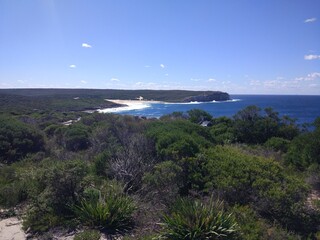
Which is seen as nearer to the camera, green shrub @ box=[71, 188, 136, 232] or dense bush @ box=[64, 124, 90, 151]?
green shrub @ box=[71, 188, 136, 232]

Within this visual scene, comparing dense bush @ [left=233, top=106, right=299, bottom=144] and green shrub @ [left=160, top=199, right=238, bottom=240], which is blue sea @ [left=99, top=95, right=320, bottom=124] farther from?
green shrub @ [left=160, top=199, right=238, bottom=240]

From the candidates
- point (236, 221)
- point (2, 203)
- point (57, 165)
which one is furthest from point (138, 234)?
point (2, 203)

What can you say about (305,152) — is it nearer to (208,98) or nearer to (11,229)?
(11,229)

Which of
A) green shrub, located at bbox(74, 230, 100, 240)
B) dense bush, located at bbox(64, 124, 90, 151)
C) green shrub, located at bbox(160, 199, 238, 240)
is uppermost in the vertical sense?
green shrub, located at bbox(160, 199, 238, 240)

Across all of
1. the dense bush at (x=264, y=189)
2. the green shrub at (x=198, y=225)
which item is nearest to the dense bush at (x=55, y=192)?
the green shrub at (x=198, y=225)

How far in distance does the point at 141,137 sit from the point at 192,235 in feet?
25.5

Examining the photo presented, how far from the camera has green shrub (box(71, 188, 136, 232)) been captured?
23.7ft

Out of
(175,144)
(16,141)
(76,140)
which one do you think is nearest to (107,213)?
(175,144)

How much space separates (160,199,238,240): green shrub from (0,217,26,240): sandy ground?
3.42 m

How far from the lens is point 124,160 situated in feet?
34.9

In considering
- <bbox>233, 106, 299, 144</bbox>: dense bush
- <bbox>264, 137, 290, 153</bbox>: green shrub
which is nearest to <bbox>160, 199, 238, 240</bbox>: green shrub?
<bbox>264, 137, 290, 153</bbox>: green shrub

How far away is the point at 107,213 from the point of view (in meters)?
7.19

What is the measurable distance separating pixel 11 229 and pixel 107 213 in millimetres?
2428

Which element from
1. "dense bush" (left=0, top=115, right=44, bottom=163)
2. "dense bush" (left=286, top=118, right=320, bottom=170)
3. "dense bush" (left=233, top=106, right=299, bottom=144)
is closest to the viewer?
"dense bush" (left=286, top=118, right=320, bottom=170)
